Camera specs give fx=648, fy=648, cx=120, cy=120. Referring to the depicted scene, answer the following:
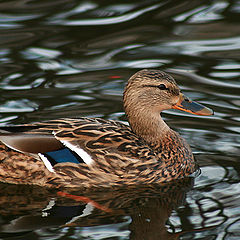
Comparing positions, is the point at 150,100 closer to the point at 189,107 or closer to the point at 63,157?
the point at 189,107

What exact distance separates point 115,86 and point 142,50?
5.30 ft

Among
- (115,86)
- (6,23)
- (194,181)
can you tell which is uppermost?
(6,23)

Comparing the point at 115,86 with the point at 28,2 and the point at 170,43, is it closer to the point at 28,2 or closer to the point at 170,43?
the point at 170,43

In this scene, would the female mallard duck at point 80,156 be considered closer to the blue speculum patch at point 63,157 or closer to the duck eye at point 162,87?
the blue speculum patch at point 63,157

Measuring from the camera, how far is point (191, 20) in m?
12.7

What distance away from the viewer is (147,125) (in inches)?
314

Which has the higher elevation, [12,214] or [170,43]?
[170,43]

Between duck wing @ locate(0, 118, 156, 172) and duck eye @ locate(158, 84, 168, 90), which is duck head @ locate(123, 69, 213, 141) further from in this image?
duck wing @ locate(0, 118, 156, 172)

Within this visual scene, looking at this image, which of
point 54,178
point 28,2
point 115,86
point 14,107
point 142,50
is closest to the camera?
point 54,178

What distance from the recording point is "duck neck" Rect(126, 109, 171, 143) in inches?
314

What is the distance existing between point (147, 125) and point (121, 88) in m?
2.29

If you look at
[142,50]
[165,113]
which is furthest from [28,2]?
[165,113]

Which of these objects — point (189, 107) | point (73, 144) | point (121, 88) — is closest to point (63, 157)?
point (73, 144)

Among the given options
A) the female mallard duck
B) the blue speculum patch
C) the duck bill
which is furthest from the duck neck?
the blue speculum patch
